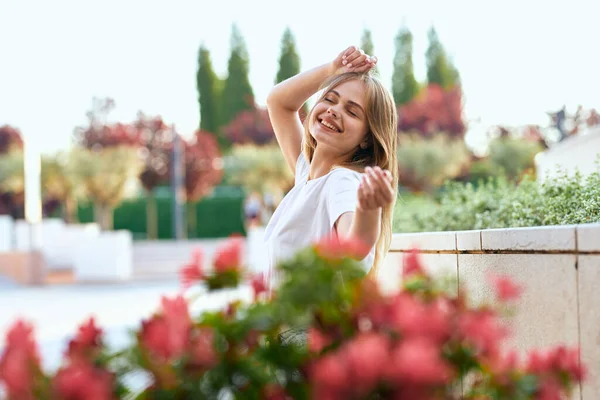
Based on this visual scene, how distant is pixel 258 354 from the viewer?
1041 millimetres

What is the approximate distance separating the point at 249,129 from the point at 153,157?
6.55 metres

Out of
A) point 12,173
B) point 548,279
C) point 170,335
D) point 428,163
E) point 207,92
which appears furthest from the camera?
point 207,92

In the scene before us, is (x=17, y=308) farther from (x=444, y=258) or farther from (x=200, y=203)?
(x=200, y=203)

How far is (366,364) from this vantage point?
31.0 inches

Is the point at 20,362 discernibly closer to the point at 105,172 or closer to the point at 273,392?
the point at 273,392

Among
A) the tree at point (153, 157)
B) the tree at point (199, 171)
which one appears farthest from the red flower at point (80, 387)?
the tree at point (199, 171)

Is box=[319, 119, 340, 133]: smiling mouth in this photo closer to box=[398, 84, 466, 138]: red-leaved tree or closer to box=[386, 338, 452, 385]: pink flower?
box=[386, 338, 452, 385]: pink flower

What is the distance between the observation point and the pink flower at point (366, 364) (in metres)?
0.79

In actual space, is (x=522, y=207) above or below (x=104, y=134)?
below

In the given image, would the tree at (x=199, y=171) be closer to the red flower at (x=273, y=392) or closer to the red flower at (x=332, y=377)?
the red flower at (x=273, y=392)

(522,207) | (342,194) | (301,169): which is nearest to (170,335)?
(342,194)

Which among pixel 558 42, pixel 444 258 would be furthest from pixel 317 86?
pixel 558 42

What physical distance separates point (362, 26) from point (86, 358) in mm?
36923

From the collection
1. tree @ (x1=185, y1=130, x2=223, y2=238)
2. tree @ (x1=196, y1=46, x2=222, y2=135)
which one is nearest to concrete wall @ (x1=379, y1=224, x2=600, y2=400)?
tree @ (x1=185, y1=130, x2=223, y2=238)
